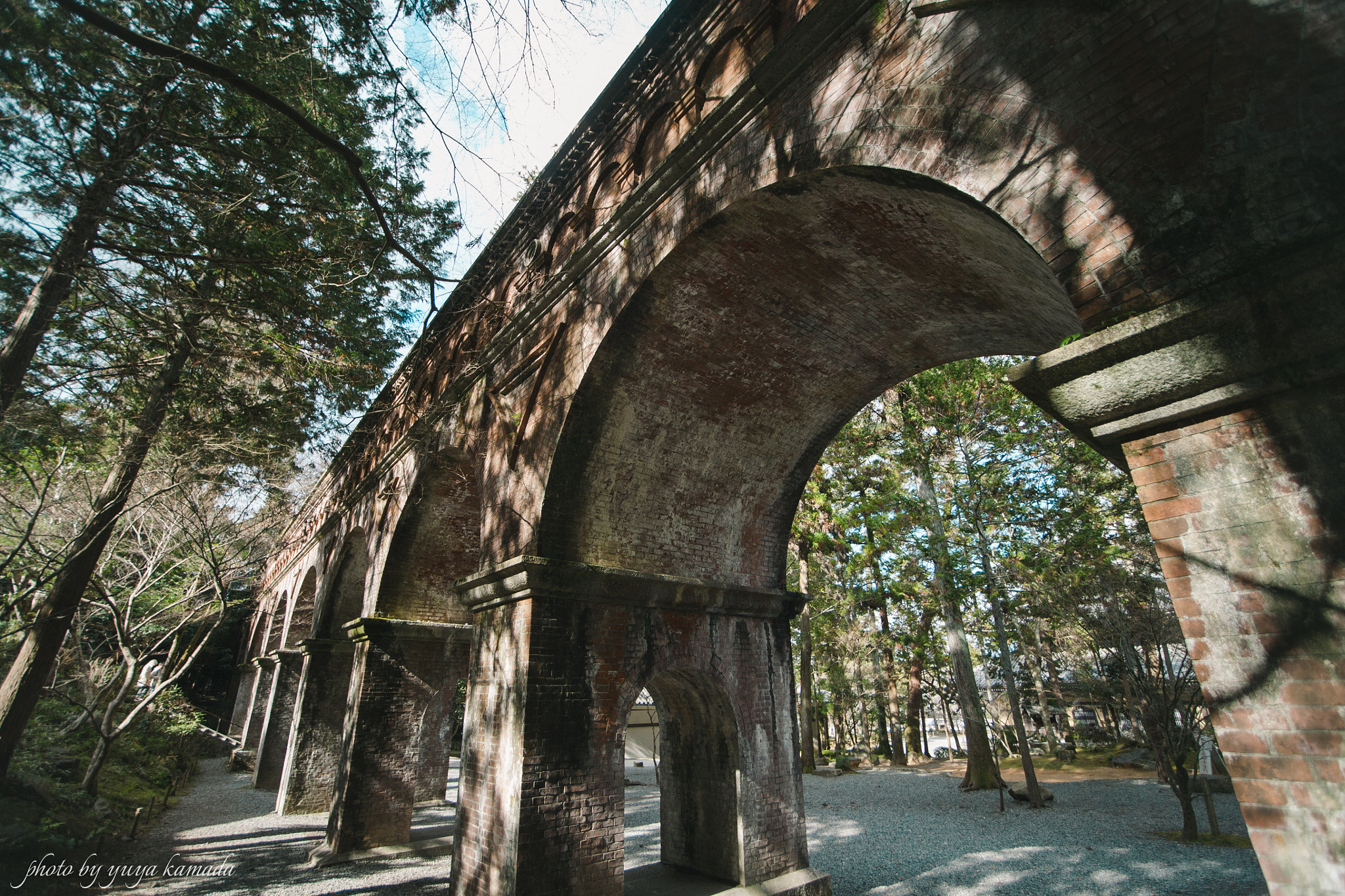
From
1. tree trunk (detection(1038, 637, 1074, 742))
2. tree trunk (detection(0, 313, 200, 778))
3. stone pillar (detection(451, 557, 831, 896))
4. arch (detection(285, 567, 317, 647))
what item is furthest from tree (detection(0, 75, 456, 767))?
tree trunk (detection(1038, 637, 1074, 742))

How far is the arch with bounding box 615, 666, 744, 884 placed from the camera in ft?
21.8

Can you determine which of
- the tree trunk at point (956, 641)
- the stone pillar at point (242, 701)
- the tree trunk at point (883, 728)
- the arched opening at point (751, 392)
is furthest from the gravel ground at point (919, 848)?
the stone pillar at point (242, 701)

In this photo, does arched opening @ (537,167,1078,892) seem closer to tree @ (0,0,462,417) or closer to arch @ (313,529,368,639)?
tree @ (0,0,462,417)

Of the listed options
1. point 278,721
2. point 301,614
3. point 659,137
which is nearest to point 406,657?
point 659,137

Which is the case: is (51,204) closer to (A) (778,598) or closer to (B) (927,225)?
(B) (927,225)

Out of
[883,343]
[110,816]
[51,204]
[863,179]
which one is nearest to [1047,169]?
[863,179]

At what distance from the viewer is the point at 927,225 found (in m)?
4.47

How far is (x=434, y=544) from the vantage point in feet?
32.5

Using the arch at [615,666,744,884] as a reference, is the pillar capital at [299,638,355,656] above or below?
above

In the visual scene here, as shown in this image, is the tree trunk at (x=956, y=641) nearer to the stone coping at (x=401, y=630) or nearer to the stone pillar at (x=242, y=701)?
the stone coping at (x=401, y=630)

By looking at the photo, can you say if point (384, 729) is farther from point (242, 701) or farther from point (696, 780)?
point (242, 701)

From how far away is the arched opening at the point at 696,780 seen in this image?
262 inches

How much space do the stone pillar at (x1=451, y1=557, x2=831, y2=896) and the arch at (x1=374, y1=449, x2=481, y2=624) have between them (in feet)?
9.62

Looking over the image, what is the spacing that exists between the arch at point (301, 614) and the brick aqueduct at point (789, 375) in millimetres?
5624
